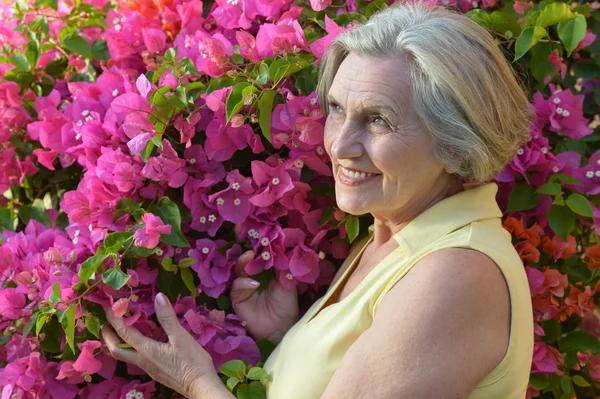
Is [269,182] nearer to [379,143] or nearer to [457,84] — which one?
[379,143]

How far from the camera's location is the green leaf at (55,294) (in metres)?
1.82

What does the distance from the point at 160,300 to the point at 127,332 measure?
0.34 feet

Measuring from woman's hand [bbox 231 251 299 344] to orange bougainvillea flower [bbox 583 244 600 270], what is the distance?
76 cm

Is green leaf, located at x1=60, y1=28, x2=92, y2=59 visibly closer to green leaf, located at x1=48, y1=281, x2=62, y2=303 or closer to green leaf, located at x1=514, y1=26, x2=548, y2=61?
green leaf, located at x1=48, y1=281, x2=62, y2=303

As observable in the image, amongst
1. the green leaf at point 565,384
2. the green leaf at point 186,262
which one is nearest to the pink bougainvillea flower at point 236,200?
the green leaf at point 186,262

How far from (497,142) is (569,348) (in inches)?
28.6

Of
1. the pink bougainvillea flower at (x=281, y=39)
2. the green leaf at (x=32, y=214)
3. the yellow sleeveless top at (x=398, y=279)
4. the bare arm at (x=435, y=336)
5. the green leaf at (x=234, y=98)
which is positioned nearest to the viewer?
the bare arm at (x=435, y=336)

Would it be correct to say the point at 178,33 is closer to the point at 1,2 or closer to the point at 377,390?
the point at 1,2

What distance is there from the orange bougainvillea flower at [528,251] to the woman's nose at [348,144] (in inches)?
21.7

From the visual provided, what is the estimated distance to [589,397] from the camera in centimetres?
253

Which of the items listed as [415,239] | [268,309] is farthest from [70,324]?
[415,239]

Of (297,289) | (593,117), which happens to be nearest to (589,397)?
(593,117)

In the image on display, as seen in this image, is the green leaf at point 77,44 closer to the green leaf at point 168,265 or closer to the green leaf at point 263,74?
the green leaf at point 263,74

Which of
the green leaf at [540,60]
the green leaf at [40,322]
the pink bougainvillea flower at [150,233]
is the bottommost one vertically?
the green leaf at [40,322]
